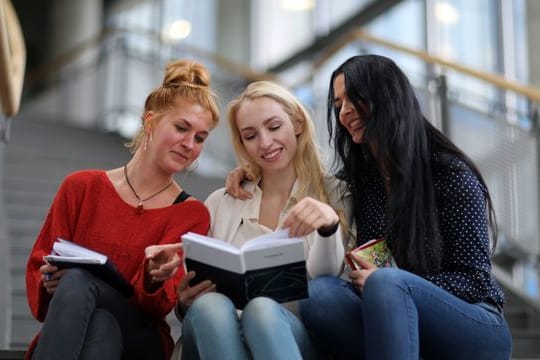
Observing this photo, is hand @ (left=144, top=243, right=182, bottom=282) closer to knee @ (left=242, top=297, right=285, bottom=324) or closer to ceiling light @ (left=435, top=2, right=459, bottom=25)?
knee @ (left=242, top=297, right=285, bottom=324)

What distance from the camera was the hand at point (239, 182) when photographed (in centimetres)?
246

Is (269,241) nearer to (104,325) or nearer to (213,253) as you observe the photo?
(213,253)

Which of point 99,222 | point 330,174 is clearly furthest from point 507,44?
point 99,222

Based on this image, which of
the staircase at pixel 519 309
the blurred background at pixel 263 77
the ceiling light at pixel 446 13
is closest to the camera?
Answer: the staircase at pixel 519 309

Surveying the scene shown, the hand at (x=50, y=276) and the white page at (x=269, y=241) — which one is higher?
the white page at (x=269, y=241)

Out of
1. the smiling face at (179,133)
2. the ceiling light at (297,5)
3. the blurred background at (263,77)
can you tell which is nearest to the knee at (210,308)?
the smiling face at (179,133)

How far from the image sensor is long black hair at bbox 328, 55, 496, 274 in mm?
2127

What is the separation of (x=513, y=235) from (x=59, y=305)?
259 cm

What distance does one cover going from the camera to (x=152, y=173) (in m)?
2.53

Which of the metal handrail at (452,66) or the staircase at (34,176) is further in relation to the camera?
the metal handrail at (452,66)

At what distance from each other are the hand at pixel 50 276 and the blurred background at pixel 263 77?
21.4 inches

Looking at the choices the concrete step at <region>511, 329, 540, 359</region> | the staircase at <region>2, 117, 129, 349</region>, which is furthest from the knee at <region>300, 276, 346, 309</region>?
the staircase at <region>2, 117, 129, 349</region>

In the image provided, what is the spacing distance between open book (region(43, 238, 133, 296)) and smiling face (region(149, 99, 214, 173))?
0.44 metres

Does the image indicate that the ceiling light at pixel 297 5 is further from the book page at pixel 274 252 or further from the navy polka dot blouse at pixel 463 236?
the book page at pixel 274 252
